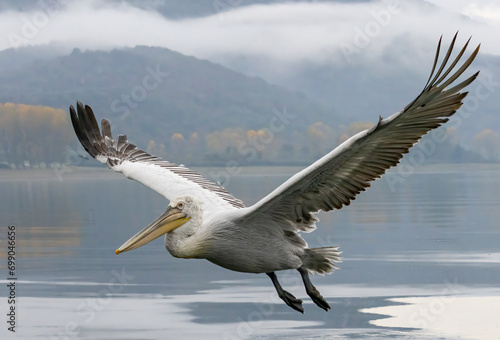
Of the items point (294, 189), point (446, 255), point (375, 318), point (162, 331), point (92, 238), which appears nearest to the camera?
point (294, 189)

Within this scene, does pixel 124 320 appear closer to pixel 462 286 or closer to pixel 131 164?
pixel 462 286

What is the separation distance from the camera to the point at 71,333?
2466cm

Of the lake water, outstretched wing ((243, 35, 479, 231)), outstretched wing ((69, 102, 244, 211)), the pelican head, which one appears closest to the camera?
outstretched wing ((243, 35, 479, 231))

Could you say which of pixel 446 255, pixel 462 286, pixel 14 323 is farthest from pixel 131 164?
pixel 446 255

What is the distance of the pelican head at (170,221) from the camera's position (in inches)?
387

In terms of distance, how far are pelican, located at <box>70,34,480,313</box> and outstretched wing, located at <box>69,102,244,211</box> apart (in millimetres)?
1096

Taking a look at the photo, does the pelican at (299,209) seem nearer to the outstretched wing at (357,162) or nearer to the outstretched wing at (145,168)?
the outstretched wing at (357,162)

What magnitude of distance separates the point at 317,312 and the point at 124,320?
19.9ft

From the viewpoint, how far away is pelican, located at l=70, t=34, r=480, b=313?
9375mm

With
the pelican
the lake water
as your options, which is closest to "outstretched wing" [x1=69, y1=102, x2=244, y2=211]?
the pelican

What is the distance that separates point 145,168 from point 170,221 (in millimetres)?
3573

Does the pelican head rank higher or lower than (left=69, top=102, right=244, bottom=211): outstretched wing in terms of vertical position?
lower

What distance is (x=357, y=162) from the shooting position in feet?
32.7

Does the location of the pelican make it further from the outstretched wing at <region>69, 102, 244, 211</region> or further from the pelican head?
the outstretched wing at <region>69, 102, 244, 211</region>
